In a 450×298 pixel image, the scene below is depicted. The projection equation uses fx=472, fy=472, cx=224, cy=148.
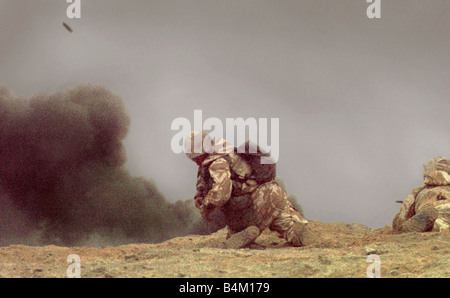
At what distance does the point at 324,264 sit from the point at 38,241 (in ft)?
33.5

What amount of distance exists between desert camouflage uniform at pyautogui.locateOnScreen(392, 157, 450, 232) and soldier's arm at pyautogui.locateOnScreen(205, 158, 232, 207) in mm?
2703

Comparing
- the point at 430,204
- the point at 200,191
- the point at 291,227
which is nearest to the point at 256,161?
the point at 200,191

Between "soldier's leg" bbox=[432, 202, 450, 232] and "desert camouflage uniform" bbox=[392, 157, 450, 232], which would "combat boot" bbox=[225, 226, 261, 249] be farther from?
"soldier's leg" bbox=[432, 202, 450, 232]

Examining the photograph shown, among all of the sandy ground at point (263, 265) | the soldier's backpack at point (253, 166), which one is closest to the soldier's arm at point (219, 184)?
the soldier's backpack at point (253, 166)

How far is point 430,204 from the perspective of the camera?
729cm

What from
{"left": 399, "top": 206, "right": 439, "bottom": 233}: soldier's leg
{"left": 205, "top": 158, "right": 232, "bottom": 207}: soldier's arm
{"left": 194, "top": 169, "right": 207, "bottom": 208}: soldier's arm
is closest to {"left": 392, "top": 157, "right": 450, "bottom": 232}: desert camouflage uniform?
{"left": 399, "top": 206, "right": 439, "bottom": 233}: soldier's leg

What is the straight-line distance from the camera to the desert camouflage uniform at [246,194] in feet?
23.2

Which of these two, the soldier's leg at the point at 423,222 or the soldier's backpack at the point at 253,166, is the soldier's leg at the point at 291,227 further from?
the soldier's leg at the point at 423,222

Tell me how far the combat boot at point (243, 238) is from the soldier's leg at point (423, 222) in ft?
7.34

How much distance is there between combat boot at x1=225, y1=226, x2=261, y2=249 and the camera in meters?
6.95

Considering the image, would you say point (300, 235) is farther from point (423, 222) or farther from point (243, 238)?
point (423, 222)
